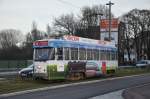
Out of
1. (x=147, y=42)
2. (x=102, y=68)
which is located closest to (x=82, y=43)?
(x=102, y=68)

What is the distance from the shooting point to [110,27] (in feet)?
158

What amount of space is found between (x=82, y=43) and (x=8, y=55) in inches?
2547

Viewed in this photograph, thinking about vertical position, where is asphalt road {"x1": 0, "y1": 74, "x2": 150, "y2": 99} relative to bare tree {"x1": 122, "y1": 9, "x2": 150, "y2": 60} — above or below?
below

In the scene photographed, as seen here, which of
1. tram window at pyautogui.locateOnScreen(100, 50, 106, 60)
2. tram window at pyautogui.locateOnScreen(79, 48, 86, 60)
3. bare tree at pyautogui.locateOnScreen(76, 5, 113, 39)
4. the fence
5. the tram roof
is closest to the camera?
the tram roof

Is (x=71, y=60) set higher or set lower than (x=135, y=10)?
lower

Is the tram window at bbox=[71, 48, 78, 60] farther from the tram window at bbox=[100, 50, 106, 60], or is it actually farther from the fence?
the fence

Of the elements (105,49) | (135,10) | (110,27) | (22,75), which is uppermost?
(135,10)

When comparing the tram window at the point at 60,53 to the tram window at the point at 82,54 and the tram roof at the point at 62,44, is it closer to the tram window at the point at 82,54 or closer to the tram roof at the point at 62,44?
the tram roof at the point at 62,44

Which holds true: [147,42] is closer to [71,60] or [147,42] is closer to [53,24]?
[53,24]

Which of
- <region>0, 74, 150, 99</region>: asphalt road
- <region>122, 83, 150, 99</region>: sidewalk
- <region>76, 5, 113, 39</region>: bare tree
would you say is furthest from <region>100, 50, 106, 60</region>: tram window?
<region>76, 5, 113, 39</region>: bare tree

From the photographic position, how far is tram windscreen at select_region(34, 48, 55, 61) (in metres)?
27.6

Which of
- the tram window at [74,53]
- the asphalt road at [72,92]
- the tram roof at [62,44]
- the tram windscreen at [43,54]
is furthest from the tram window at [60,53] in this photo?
the asphalt road at [72,92]

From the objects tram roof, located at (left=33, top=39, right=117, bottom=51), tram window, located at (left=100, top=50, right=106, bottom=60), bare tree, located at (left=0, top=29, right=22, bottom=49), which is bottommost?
tram window, located at (left=100, top=50, right=106, bottom=60)

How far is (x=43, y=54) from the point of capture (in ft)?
91.4
